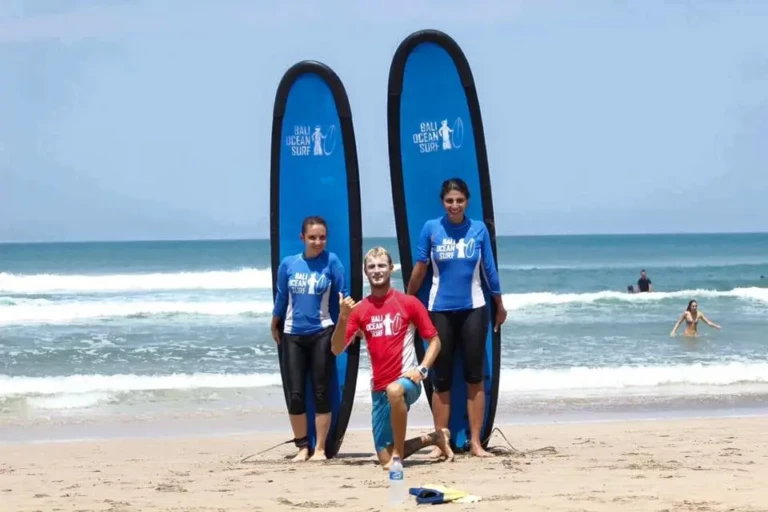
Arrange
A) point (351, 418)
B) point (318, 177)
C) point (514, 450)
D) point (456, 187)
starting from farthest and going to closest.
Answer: point (351, 418)
point (318, 177)
point (514, 450)
point (456, 187)

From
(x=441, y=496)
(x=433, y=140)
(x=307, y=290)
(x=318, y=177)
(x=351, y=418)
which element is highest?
(x=433, y=140)

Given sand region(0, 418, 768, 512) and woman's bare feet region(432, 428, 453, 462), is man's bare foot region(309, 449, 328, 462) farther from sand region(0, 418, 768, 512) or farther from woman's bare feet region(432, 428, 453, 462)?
woman's bare feet region(432, 428, 453, 462)

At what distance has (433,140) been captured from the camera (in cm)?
660

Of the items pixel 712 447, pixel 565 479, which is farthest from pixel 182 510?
pixel 712 447

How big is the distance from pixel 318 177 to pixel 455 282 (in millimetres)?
1336

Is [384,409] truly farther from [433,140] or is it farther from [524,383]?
[524,383]

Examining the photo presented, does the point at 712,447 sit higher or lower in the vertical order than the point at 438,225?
lower

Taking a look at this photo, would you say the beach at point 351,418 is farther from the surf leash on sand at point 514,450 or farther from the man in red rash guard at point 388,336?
the man in red rash guard at point 388,336

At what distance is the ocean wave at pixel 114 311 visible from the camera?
18.8 meters

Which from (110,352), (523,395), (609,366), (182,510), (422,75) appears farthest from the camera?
(110,352)

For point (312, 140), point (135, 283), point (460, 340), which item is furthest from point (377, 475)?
point (135, 283)

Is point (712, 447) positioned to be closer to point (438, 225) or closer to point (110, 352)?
point (438, 225)

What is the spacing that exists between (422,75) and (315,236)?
1.29 meters

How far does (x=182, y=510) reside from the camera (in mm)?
4820
